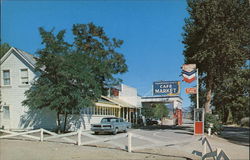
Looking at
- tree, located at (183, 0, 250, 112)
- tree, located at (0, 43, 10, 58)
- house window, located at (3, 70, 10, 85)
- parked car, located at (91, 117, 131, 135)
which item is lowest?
parked car, located at (91, 117, 131, 135)

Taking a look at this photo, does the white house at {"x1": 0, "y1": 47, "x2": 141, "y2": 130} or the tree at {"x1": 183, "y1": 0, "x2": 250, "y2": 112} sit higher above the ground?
the tree at {"x1": 183, "y1": 0, "x2": 250, "y2": 112}

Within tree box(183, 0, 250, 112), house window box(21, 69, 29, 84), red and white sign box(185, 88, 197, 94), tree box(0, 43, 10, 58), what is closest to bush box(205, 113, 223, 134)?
tree box(183, 0, 250, 112)

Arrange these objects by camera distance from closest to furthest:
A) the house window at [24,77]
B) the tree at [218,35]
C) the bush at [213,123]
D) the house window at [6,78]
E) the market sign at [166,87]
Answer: the market sign at [166,87]
the tree at [218,35]
the bush at [213,123]
the house window at [24,77]
the house window at [6,78]

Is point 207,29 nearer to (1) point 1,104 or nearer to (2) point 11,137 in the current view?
(2) point 11,137

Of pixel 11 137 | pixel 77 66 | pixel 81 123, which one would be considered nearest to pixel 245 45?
pixel 77 66

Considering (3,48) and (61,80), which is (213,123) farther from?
(3,48)

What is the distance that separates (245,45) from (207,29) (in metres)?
3.15

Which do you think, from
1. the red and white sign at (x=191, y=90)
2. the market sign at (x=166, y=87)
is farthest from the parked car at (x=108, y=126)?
the market sign at (x=166, y=87)

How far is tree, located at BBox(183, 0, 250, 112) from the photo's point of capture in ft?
58.3

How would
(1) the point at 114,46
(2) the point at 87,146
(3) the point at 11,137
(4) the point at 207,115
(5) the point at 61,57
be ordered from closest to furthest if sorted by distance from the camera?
(2) the point at 87,146 < (3) the point at 11,137 < (5) the point at 61,57 < (4) the point at 207,115 < (1) the point at 114,46

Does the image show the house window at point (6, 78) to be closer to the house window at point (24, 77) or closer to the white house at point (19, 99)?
the white house at point (19, 99)

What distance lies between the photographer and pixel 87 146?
42.3 ft

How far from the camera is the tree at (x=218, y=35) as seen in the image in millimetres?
17781

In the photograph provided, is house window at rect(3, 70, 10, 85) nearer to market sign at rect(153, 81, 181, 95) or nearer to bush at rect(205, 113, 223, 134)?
market sign at rect(153, 81, 181, 95)
